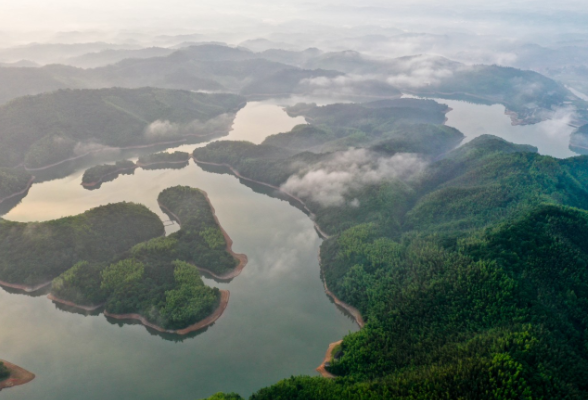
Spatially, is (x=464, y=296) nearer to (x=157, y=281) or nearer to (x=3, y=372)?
(x=157, y=281)

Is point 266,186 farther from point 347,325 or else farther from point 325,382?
point 325,382

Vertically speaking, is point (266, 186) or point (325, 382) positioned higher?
point (325, 382)

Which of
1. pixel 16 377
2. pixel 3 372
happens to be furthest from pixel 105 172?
pixel 16 377

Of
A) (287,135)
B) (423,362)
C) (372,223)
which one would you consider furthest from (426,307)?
(287,135)

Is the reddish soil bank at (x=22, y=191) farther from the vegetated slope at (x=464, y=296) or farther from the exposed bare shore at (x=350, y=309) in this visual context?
the exposed bare shore at (x=350, y=309)

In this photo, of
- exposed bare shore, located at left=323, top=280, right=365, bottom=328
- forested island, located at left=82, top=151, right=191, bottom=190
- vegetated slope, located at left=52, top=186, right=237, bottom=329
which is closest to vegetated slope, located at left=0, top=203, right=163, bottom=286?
vegetated slope, located at left=52, top=186, right=237, bottom=329

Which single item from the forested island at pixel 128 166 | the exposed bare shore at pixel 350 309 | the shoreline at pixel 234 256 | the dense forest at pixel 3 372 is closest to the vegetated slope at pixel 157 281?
the shoreline at pixel 234 256

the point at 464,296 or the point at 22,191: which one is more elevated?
the point at 464,296
